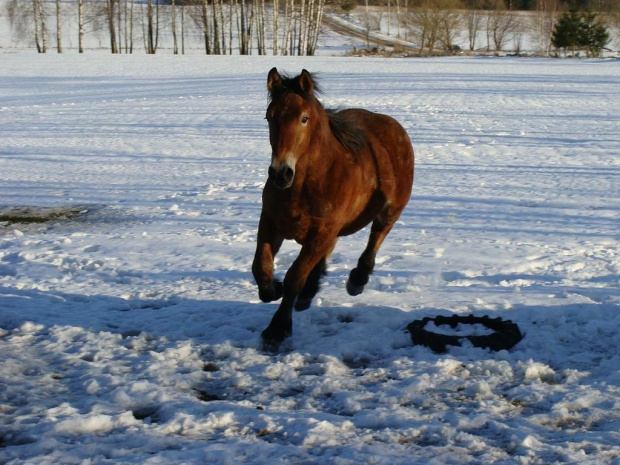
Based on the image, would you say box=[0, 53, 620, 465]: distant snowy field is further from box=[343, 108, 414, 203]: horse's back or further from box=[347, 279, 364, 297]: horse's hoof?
box=[343, 108, 414, 203]: horse's back

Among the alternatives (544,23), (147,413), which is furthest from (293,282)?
(544,23)

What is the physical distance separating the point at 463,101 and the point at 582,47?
44.2 meters

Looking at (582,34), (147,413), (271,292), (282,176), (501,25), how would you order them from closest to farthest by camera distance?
(147,413)
(282,176)
(271,292)
(582,34)
(501,25)

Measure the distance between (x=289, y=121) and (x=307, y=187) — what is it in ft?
1.75

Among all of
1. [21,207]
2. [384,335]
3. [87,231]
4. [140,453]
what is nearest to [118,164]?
[21,207]

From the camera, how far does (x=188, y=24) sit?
3012 inches

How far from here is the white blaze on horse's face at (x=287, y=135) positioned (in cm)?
470

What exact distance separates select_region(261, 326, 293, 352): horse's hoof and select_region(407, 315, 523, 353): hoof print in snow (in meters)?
0.92

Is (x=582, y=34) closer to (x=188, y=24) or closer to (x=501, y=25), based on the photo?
(x=501, y=25)

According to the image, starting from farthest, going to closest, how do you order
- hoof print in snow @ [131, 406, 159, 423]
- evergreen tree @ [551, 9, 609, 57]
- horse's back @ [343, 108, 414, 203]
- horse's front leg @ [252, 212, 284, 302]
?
evergreen tree @ [551, 9, 609, 57] → horse's back @ [343, 108, 414, 203] → horse's front leg @ [252, 212, 284, 302] → hoof print in snow @ [131, 406, 159, 423]

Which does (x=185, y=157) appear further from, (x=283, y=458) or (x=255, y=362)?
(x=283, y=458)

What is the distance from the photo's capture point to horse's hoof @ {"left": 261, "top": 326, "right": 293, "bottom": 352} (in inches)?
205

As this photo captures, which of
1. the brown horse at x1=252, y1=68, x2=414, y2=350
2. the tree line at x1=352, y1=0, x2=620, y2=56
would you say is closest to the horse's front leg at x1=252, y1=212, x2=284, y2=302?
the brown horse at x1=252, y1=68, x2=414, y2=350

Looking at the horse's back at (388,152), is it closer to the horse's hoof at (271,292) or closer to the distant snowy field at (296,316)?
the distant snowy field at (296,316)
